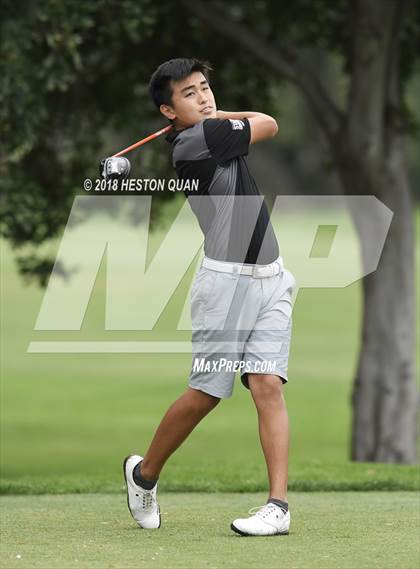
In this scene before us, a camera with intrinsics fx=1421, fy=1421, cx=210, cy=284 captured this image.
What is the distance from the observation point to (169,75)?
257 inches

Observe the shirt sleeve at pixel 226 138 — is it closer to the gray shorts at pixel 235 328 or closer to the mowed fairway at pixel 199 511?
the gray shorts at pixel 235 328

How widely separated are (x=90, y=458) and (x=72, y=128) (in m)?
6.71

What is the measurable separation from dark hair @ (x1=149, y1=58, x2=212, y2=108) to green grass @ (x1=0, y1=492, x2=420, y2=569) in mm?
1993

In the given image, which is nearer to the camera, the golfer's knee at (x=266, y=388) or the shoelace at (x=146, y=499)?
the golfer's knee at (x=266, y=388)

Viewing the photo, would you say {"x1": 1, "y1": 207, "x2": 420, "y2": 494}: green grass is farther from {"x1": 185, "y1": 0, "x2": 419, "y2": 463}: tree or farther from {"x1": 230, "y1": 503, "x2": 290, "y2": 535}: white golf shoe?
{"x1": 230, "y1": 503, "x2": 290, "y2": 535}: white golf shoe

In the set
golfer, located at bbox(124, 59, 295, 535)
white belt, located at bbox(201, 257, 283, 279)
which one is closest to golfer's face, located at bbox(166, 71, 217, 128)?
golfer, located at bbox(124, 59, 295, 535)

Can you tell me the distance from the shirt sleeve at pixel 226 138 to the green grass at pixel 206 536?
1.69 metres

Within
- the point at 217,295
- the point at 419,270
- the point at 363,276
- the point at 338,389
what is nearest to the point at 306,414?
the point at 338,389

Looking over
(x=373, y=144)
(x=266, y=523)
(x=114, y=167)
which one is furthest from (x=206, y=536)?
(x=373, y=144)

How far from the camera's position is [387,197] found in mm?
14281

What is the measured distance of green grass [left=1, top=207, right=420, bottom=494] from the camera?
927 centimetres

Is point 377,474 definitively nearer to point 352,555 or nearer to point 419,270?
point 352,555

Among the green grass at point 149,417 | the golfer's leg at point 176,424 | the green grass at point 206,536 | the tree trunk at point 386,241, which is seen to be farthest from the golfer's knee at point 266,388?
the tree trunk at point 386,241

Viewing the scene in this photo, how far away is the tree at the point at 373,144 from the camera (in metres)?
13.8
